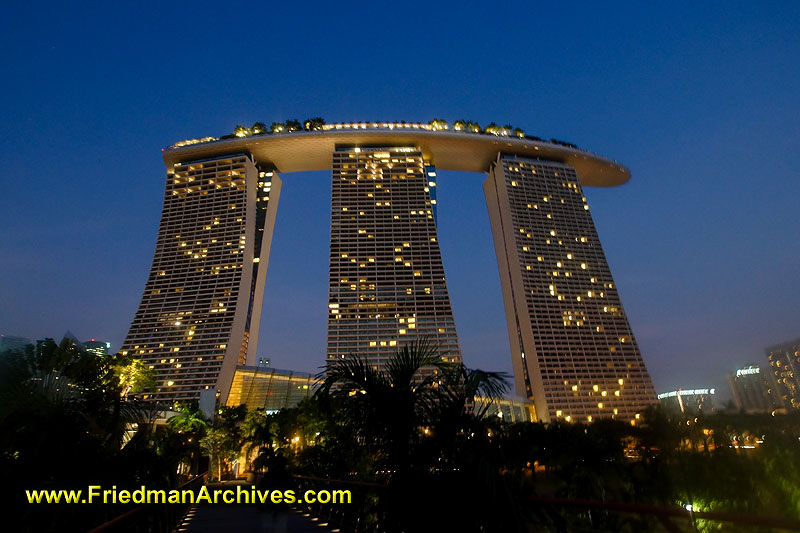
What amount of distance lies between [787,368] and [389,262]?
69.6 meters

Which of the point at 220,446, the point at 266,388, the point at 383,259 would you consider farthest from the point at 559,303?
the point at 220,446

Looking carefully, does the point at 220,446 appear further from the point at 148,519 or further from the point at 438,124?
the point at 438,124

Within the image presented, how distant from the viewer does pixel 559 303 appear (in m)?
66.6

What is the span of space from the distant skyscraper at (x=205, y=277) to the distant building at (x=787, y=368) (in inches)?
3017

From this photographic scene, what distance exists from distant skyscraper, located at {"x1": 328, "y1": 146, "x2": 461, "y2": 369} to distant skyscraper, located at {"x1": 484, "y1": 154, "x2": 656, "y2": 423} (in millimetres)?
12843

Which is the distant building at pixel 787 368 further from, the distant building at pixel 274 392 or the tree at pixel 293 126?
the tree at pixel 293 126

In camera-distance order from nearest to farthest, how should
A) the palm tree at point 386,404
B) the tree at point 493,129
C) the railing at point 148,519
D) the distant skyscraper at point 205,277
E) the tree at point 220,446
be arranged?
the railing at point 148,519 < the palm tree at point 386,404 < the tree at point 220,446 < the distant skyscraper at point 205,277 < the tree at point 493,129

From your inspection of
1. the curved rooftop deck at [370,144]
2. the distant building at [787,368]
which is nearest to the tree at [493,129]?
the curved rooftop deck at [370,144]

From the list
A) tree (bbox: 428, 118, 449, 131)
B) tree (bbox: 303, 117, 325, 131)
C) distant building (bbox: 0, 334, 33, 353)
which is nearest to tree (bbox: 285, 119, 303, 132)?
tree (bbox: 303, 117, 325, 131)

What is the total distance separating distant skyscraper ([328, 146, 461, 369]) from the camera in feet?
200

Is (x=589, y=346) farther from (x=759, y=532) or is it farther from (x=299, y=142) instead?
(x=759, y=532)

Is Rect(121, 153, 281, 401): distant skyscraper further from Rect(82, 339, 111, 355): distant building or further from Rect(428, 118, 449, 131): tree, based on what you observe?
Rect(428, 118, 449, 131): tree

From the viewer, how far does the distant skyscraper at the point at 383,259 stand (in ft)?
200

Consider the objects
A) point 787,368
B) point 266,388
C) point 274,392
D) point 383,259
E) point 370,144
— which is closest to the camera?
point 266,388
